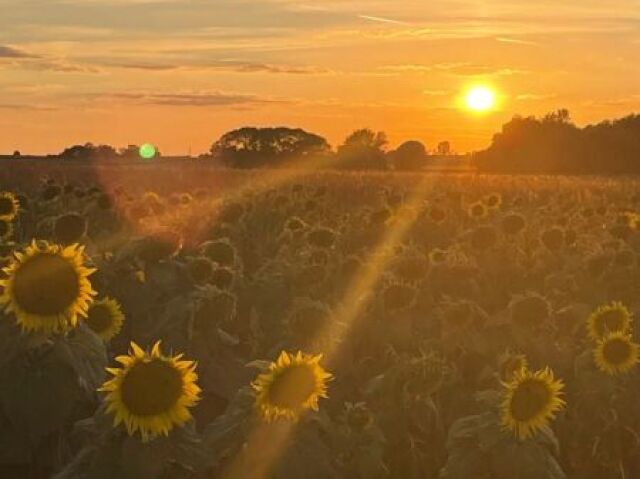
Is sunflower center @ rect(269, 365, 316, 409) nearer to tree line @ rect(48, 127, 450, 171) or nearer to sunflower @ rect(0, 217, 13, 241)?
sunflower @ rect(0, 217, 13, 241)

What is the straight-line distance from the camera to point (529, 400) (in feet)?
13.5

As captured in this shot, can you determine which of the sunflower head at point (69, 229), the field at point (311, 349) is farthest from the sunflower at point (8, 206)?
the sunflower head at point (69, 229)

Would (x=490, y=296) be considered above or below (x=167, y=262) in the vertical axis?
below

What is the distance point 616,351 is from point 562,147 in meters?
56.1

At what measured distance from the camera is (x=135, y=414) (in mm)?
3102

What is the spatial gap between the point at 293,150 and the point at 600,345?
5967 cm

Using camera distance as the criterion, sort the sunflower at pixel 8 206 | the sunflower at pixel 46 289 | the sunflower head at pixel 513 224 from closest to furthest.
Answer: the sunflower at pixel 46 289 < the sunflower at pixel 8 206 < the sunflower head at pixel 513 224

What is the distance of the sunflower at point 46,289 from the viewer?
3.43 metres

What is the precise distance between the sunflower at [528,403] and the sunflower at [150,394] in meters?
1.41

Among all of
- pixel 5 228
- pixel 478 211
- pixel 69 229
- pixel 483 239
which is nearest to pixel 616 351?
pixel 69 229

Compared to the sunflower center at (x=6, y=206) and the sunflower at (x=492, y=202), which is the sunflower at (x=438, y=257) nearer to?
the sunflower center at (x=6, y=206)

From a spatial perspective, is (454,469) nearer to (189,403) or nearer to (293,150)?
(189,403)

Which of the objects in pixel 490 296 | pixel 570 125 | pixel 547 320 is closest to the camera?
pixel 547 320

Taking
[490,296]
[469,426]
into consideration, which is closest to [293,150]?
[490,296]
